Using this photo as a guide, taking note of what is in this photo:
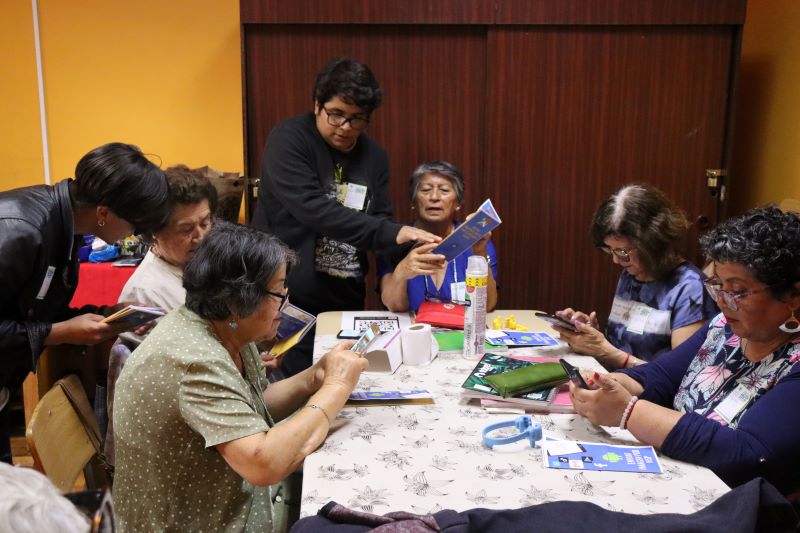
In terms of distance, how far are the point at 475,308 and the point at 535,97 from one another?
1.82 m

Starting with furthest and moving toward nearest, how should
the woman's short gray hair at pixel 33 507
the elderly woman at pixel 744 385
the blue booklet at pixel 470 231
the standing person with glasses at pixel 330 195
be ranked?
the standing person with glasses at pixel 330 195
the blue booklet at pixel 470 231
the elderly woman at pixel 744 385
the woman's short gray hair at pixel 33 507

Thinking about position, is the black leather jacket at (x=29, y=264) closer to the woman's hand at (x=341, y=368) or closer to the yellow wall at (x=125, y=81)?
the woman's hand at (x=341, y=368)

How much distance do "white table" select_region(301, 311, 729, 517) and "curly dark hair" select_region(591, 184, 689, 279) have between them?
2.61ft

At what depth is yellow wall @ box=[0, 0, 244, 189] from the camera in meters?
4.01

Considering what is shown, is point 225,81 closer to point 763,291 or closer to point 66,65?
point 66,65

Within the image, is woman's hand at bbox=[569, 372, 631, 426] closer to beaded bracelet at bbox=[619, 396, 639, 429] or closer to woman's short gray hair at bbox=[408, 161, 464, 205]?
beaded bracelet at bbox=[619, 396, 639, 429]

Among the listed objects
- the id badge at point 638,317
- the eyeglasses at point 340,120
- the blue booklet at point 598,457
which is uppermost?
the eyeglasses at point 340,120

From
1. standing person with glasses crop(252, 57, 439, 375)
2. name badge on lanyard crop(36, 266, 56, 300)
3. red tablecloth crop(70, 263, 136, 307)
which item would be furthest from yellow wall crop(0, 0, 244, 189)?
name badge on lanyard crop(36, 266, 56, 300)

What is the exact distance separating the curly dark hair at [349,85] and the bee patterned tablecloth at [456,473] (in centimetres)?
124

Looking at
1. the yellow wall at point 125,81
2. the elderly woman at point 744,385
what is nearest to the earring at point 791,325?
the elderly woman at point 744,385

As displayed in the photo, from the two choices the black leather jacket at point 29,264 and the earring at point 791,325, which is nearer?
the earring at point 791,325

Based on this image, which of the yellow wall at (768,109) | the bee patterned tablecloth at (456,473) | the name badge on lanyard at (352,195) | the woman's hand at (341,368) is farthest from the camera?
the yellow wall at (768,109)

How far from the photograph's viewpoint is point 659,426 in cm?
155

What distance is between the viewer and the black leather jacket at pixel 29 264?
195 cm
